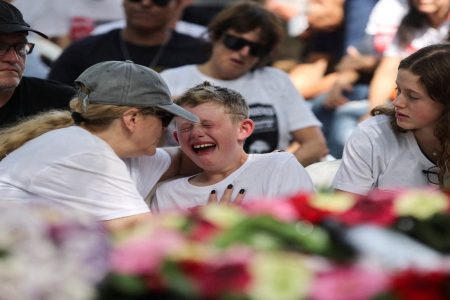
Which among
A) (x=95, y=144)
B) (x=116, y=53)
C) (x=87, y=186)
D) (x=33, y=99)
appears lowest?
(x=116, y=53)

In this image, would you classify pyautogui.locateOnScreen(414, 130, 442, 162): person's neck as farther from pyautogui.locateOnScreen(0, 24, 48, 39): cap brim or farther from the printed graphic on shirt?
pyautogui.locateOnScreen(0, 24, 48, 39): cap brim

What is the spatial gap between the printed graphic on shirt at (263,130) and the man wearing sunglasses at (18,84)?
93 centimetres

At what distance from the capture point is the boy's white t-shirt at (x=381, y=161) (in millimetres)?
3521

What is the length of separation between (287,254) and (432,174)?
6.65 feet

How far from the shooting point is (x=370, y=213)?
6.03 feet

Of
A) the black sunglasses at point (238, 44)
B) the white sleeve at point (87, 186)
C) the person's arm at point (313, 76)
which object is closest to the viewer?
the white sleeve at point (87, 186)

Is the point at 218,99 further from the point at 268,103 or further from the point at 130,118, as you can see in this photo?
the point at 268,103

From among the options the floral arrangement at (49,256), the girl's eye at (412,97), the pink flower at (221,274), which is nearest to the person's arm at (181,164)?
the girl's eye at (412,97)

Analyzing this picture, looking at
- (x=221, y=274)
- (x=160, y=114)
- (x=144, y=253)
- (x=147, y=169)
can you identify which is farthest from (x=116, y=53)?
(x=221, y=274)

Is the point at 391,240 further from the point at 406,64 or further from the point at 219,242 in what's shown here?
the point at 406,64

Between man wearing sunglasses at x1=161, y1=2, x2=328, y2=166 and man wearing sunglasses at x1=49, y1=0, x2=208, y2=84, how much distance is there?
0.50 metres

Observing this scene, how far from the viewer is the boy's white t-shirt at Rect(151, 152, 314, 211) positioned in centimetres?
339

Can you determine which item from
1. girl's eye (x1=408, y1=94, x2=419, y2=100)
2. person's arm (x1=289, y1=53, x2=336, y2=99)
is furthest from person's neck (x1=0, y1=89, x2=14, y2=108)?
person's arm (x1=289, y1=53, x2=336, y2=99)

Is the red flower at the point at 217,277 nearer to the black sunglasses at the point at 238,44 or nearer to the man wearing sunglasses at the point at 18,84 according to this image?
the man wearing sunglasses at the point at 18,84
